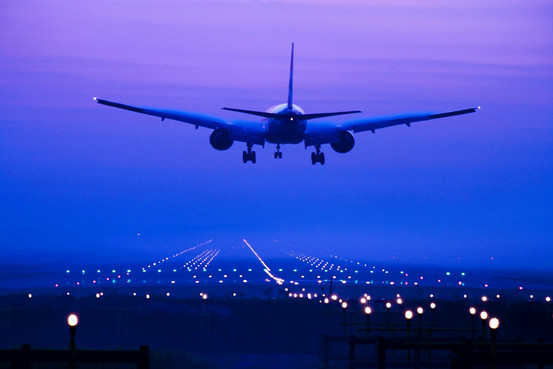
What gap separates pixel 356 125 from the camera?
3145 inches

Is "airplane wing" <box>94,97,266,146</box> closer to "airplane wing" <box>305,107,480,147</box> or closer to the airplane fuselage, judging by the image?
the airplane fuselage

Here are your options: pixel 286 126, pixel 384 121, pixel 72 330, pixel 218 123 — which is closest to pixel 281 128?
pixel 286 126

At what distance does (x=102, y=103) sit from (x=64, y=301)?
20298mm

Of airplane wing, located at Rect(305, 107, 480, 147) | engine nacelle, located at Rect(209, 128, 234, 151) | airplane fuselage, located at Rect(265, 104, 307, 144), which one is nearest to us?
airplane fuselage, located at Rect(265, 104, 307, 144)

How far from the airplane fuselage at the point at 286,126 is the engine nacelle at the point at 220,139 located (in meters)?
3.01

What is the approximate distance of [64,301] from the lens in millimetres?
84500

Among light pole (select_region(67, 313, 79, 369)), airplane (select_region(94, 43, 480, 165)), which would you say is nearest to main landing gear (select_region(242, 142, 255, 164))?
airplane (select_region(94, 43, 480, 165))

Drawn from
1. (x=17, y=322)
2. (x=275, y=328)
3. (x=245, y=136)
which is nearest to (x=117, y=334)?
(x=17, y=322)

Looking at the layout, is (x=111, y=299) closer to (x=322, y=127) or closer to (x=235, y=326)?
(x=235, y=326)

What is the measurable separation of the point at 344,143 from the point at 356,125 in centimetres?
272

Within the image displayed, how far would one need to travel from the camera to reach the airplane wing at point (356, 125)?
77062 millimetres

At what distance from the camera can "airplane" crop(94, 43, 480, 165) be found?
75250mm

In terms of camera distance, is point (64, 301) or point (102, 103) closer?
point (102, 103)

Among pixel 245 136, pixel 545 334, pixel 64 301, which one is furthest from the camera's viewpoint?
pixel 64 301
